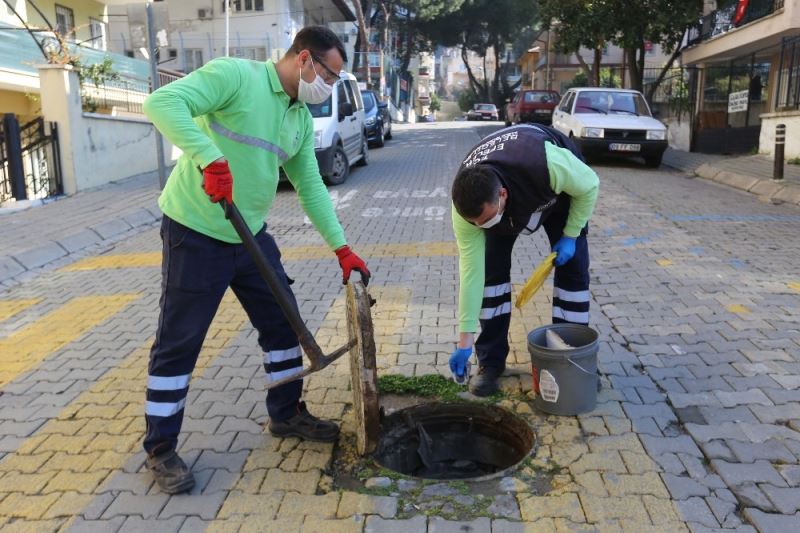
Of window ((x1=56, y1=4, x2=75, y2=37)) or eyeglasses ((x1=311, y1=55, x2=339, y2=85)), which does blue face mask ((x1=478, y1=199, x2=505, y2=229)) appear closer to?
eyeglasses ((x1=311, y1=55, x2=339, y2=85))

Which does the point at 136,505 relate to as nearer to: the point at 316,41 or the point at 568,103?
the point at 316,41

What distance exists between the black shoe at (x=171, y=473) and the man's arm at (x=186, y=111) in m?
1.35

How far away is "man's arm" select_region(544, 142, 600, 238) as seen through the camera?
3.54 metres

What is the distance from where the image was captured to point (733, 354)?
4539 millimetres

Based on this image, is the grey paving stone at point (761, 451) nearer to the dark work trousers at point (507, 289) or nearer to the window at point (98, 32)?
the dark work trousers at point (507, 289)

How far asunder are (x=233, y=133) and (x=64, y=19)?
22.7m

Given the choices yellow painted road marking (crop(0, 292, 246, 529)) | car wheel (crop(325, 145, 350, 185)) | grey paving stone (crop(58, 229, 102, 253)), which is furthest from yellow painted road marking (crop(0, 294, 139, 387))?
car wheel (crop(325, 145, 350, 185))

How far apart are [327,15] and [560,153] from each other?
133 ft

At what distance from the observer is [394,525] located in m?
2.89

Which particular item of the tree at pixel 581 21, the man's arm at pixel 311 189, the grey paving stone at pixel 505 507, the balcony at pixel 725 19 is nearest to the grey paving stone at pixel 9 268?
the man's arm at pixel 311 189

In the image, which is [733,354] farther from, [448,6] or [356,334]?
[448,6]

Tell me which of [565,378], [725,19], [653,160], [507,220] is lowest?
[565,378]

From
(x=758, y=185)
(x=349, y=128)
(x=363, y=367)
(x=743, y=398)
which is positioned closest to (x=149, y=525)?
(x=363, y=367)

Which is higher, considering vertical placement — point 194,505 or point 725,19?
point 725,19
